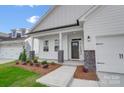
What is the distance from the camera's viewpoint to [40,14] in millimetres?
16344

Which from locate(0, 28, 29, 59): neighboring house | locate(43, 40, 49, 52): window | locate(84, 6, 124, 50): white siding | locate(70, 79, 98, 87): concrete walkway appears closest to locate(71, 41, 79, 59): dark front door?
locate(43, 40, 49, 52): window

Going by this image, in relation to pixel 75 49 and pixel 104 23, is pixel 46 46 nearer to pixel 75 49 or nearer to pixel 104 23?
pixel 75 49

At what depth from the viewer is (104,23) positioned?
30.3ft

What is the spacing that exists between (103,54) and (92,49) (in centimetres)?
84

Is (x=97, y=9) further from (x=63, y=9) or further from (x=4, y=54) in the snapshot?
(x=4, y=54)

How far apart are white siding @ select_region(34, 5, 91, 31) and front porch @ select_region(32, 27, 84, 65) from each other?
4.38 feet

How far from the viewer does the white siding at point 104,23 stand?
348 inches

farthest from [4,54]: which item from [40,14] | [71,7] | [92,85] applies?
[92,85]

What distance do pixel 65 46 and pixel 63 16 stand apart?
11.0 feet

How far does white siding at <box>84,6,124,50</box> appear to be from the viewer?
29.0 ft

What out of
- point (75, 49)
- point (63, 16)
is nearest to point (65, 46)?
point (75, 49)

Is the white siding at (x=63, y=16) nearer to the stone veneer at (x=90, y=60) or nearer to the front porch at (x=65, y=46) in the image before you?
the front porch at (x=65, y=46)
